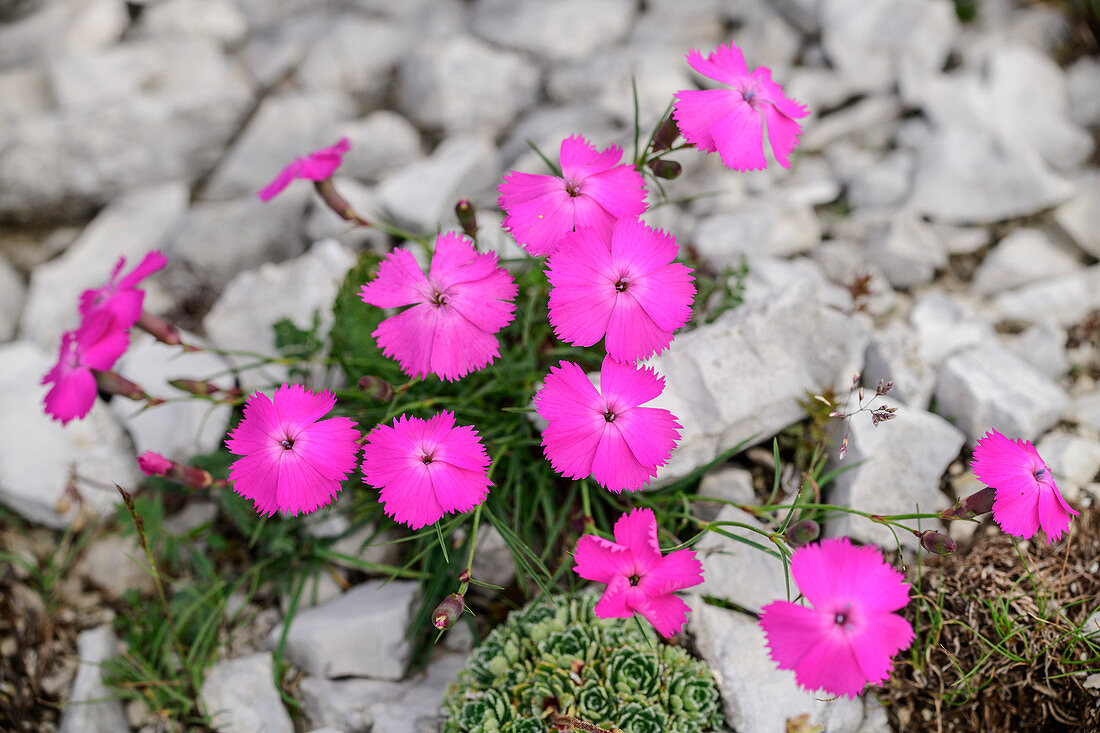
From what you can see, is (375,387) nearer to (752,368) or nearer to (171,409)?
(752,368)

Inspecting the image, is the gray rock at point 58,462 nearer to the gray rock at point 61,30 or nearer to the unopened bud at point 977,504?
the gray rock at point 61,30

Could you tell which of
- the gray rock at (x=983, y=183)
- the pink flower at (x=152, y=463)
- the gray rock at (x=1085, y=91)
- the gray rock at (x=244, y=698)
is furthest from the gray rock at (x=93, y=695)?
the gray rock at (x=1085, y=91)

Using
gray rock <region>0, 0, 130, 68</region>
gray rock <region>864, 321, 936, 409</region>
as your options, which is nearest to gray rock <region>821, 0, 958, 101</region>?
gray rock <region>864, 321, 936, 409</region>

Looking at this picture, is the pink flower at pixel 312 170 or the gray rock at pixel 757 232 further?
the gray rock at pixel 757 232

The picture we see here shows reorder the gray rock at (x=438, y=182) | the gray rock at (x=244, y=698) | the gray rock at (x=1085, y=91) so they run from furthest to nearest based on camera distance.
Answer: the gray rock at (x=1085, y=91)
the gray rock at (x=438, y=182)
the gray rock at (x=244, y=698)

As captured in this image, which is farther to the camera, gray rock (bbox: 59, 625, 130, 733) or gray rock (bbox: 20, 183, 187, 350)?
gray rock (bbox: 20, 183, 187, 350)

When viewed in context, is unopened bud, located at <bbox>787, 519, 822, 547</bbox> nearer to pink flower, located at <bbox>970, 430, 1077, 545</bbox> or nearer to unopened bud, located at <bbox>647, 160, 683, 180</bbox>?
pink flower, located at <bbox>970, 430, 1077, 545</bbox>

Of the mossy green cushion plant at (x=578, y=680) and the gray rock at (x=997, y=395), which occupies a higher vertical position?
the gray rock at (x=997, y=395)

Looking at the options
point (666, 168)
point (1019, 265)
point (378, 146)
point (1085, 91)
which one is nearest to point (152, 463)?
point (666, 168)
